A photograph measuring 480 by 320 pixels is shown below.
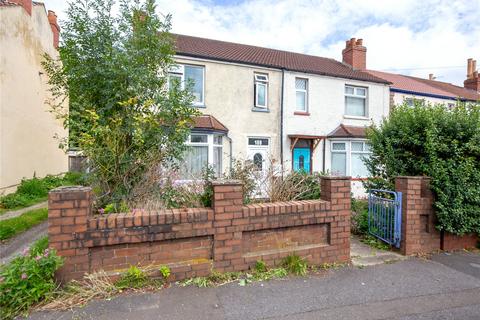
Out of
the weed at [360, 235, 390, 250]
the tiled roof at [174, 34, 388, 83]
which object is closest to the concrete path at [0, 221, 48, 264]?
the weed at [360, 235, 390, 250]

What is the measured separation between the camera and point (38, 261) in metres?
2.71

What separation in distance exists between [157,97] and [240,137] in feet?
22.0

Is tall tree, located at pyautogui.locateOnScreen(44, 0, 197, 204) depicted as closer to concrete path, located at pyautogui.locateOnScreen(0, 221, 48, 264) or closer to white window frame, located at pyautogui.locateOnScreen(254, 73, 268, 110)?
concrete path, located at pyautogui.locateOnScreen(0, 221, 48, 264)

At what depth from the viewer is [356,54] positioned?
567 inches

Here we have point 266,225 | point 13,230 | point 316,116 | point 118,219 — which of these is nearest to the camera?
point 118,219

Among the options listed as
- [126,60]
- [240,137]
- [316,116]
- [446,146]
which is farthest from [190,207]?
[316,116]

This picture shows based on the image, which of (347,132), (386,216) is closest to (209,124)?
(347,132)

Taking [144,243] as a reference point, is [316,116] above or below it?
above

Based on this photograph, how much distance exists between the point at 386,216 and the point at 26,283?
207 inches

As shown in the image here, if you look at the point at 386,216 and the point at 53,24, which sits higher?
the point at 53,24

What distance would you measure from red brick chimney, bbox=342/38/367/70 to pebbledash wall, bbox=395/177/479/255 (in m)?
11.5

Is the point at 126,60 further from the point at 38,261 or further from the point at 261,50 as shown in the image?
the point at 261,50

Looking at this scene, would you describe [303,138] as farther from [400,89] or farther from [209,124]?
[400,89]

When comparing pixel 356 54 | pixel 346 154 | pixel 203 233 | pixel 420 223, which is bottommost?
pixel 420 223
